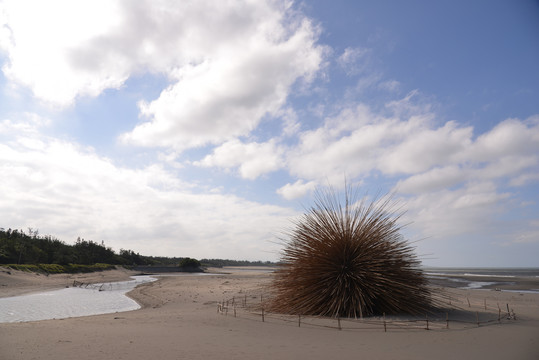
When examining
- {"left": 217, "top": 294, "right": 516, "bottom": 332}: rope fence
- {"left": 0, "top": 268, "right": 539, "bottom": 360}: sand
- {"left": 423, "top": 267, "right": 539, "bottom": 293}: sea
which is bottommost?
{"left": 0, "top": 268, "right": 539, "bottom": 360}: sand

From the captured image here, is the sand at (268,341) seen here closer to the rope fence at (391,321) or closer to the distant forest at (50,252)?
the rope fence at (391,321)

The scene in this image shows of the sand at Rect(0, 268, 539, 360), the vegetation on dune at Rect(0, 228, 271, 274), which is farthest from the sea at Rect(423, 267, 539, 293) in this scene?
the vegetation on dune at Rect(0, 228, 271, 274)

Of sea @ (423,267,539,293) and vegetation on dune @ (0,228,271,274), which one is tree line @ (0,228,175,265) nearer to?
vegetation on dune @ (0,228,271,274)

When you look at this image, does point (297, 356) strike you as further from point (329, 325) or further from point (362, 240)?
point (362, 240)

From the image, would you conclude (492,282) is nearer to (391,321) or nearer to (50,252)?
(391,321)

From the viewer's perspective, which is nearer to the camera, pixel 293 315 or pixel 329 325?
pixel 329 325

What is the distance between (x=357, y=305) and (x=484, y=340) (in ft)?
10.2

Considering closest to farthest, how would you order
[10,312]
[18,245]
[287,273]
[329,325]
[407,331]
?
[407,331]
[329,325]
[287,273]
[10,312]
[18,245]

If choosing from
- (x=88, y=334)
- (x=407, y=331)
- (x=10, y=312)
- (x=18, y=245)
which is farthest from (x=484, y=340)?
(x=18, y=245)

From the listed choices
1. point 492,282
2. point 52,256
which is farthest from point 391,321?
point 52,256

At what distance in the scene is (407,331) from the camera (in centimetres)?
812

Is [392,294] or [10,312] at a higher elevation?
[392,294]

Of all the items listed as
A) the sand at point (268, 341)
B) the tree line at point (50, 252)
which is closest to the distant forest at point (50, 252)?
the tree line at point (50, 252)

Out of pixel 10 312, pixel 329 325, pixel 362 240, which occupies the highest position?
pixel 362 240
